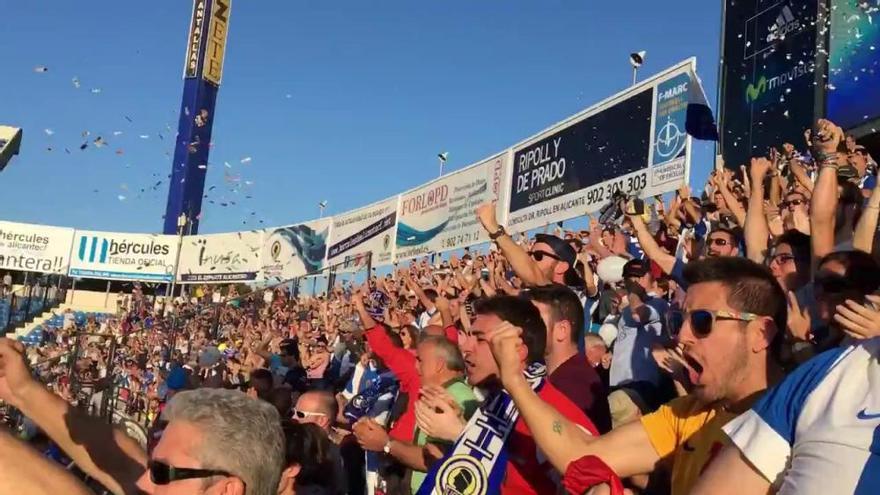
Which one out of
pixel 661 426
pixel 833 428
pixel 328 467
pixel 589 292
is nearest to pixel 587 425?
pixel 661 426

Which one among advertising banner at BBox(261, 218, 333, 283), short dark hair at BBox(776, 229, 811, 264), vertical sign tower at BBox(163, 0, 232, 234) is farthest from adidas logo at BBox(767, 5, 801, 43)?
vertical sign tower at BBox(163, 0, 232, 234)

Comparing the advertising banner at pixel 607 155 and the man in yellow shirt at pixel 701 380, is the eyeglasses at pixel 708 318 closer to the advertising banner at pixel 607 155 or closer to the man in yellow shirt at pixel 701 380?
the man in yellow shirt at pixel 701 380

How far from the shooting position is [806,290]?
350 cm

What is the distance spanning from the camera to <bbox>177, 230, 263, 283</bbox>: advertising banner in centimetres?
3047

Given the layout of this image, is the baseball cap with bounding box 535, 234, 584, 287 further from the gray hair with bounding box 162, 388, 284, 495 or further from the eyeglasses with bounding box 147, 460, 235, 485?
the eyeglasses with bounding box 147, 460, 235, 485

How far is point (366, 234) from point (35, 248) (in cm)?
2362

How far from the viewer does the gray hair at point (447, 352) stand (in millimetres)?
4055

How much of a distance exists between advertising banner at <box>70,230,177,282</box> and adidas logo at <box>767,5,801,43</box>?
103 ft

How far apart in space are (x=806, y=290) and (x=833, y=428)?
213 centimetres

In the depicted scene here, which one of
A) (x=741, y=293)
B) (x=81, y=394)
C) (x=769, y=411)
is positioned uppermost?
(x=741, y=293)

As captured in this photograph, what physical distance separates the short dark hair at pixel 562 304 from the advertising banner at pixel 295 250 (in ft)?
71.1

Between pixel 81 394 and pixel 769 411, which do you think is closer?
pixel 769 411

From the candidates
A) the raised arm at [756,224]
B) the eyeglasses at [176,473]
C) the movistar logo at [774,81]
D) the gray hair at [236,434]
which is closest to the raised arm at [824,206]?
the raised arm at [756,224]

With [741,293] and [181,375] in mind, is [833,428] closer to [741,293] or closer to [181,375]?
[741,293]
